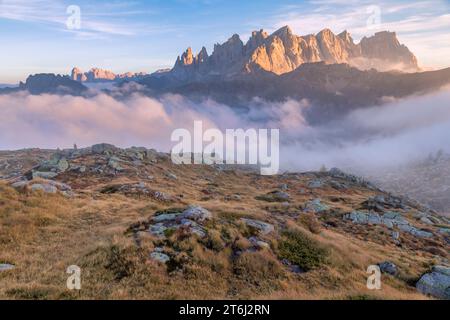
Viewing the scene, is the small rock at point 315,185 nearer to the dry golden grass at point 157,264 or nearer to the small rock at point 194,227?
the dry golden grass at point 157,264

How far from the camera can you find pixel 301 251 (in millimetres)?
24875

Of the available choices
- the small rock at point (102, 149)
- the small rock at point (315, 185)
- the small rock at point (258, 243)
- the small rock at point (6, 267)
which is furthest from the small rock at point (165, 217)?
the small rock at point (315, 185)

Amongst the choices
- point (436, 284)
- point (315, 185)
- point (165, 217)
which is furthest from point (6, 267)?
point (315, 185)

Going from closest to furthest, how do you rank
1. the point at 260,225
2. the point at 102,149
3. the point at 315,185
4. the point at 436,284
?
the point at 436,284, the point at 260,225, the point at 102,149, the point at 315,185

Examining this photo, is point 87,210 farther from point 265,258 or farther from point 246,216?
point 265,258

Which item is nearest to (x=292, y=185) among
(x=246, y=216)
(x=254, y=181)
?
(x=254, y=181)

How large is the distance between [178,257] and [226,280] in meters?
3.43

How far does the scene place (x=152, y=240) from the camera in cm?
2264

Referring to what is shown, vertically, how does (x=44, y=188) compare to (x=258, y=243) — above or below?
above

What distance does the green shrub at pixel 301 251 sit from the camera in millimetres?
23278

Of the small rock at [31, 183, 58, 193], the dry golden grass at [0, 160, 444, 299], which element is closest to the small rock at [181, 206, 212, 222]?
the dry golden grass at [0, 160, 444, 299]

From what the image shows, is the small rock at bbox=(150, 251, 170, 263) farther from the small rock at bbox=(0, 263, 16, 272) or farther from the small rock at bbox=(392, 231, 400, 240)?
the small rock at bbox=(392, 231, 400, 240)

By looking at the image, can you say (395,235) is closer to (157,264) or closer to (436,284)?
(436,284)
